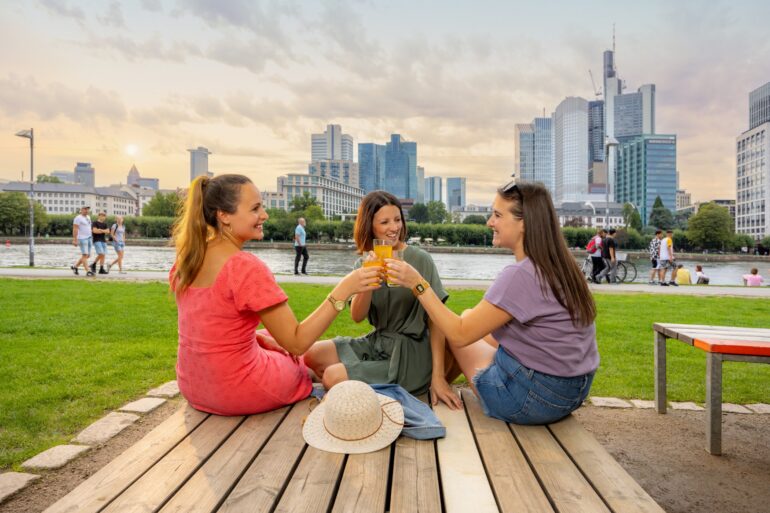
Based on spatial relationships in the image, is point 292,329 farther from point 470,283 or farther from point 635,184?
point 635,184

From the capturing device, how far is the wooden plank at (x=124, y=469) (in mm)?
1599

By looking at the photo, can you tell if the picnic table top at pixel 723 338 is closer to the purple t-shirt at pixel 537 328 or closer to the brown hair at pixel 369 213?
the purple t-shirt at pixel 537 328

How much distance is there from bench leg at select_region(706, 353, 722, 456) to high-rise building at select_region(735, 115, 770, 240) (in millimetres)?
125141

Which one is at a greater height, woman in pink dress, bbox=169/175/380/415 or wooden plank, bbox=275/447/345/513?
woman in pink dress, bbox=169/175/380/415

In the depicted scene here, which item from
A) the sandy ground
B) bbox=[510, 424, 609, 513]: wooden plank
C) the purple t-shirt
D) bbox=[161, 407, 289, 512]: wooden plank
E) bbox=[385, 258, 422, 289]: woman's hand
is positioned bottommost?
the sandy ground

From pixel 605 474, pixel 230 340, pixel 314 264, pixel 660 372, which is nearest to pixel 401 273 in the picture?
pixel 230 340

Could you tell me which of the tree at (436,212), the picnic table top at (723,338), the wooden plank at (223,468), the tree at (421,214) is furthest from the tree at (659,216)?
the wooden plank at (223,468)

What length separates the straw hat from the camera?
2051 mm

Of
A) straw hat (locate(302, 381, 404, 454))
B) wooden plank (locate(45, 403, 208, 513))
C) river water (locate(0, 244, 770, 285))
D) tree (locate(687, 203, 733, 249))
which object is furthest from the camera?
tree (locate(687, 203, 733, 249))

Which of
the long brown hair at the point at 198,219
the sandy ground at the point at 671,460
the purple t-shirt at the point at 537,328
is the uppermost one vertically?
the long brown hair at the point at 198,219

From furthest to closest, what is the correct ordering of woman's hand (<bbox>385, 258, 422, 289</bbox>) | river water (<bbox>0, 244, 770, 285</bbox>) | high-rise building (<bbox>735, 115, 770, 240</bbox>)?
high-rise building (<bbox>735, 115, 770, 240</bbox>)
river water (<bbox>0, 244, 770, 285</bbox>)
woman's hand (<bbox>385, 258, 422, 289</bbox>)

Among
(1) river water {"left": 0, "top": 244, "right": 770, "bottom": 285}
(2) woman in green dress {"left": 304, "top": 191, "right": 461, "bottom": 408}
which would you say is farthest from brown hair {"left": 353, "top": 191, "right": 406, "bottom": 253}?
(1) river water {"left": 0, "top": 244, "right": 770, "bottom": 285}

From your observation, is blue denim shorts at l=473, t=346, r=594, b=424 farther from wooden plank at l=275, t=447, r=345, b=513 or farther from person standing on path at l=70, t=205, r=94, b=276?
person standing on path at l=70, t=205, r=94, b=276

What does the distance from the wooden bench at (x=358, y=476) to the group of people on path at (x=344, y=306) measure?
0.23 metres
